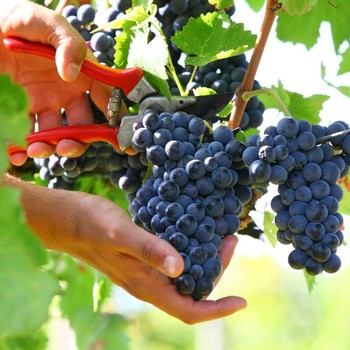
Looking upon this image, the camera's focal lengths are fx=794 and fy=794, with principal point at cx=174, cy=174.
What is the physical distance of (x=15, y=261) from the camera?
0.53m

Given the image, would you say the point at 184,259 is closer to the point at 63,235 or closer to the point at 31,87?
the point at 63,235

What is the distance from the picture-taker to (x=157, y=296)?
0.94 metres

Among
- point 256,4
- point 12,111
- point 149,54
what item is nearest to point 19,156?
point 149,54


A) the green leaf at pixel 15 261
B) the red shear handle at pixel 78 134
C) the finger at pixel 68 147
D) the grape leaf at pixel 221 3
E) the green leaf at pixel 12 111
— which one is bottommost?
the finger at pixel 68 147

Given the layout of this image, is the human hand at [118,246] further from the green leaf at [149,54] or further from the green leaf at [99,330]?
the green leaf at [99,330]

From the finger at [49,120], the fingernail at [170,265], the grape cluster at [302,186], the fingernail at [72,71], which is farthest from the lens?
the finger at [49,120]

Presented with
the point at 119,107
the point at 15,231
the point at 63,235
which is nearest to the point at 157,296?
the point at 63,235

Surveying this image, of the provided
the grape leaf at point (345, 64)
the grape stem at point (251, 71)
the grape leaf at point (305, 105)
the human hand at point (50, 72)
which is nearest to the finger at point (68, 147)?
the human hand at point (50, 72)

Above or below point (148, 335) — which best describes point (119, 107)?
above

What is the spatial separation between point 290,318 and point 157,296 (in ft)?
39.6

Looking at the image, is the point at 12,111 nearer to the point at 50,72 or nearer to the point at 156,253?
the point at 156,253

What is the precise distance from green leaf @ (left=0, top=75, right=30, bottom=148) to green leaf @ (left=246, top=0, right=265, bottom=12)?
1026mm

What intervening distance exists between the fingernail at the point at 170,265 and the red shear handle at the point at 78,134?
0.33 meters

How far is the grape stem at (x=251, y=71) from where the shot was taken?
1161 millimetres
